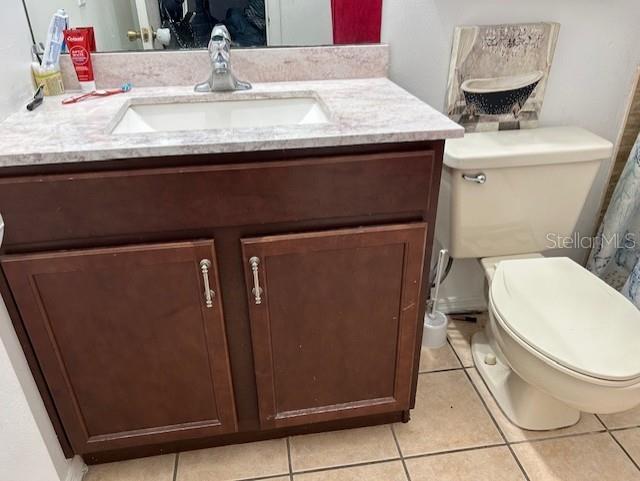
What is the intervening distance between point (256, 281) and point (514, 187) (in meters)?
0.79

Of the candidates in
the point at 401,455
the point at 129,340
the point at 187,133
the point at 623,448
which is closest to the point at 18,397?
the point at 129,340

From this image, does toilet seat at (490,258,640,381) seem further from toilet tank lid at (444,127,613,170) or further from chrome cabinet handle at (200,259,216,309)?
chrome cabinet handle at (200,259,216,309)

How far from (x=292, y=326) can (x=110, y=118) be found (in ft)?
2.05

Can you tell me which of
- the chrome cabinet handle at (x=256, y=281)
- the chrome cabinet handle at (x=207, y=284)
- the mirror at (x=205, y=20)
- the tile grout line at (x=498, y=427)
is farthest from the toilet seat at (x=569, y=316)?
the mirror at (x=205, y=20)

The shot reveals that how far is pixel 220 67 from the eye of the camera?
4.24 feet

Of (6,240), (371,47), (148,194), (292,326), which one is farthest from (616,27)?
(6,240)

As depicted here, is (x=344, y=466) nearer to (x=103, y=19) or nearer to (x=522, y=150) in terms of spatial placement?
A: (x=522, y=150)

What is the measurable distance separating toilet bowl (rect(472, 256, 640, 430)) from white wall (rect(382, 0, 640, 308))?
1.64ft

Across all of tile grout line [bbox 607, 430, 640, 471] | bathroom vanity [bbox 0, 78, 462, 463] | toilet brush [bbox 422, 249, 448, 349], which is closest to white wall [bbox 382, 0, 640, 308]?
bathroom vanity [bbox 0, 78, 462, 463]

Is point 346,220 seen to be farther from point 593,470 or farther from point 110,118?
point 593,470

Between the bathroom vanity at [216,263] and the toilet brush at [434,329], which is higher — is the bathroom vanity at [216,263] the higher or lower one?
the higher one

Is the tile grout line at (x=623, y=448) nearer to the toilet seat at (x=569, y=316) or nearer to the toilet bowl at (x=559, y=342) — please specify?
the toilet bowl at (x=559, y=342)

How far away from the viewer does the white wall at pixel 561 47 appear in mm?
1403

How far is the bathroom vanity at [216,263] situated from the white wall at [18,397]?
0.04 m
